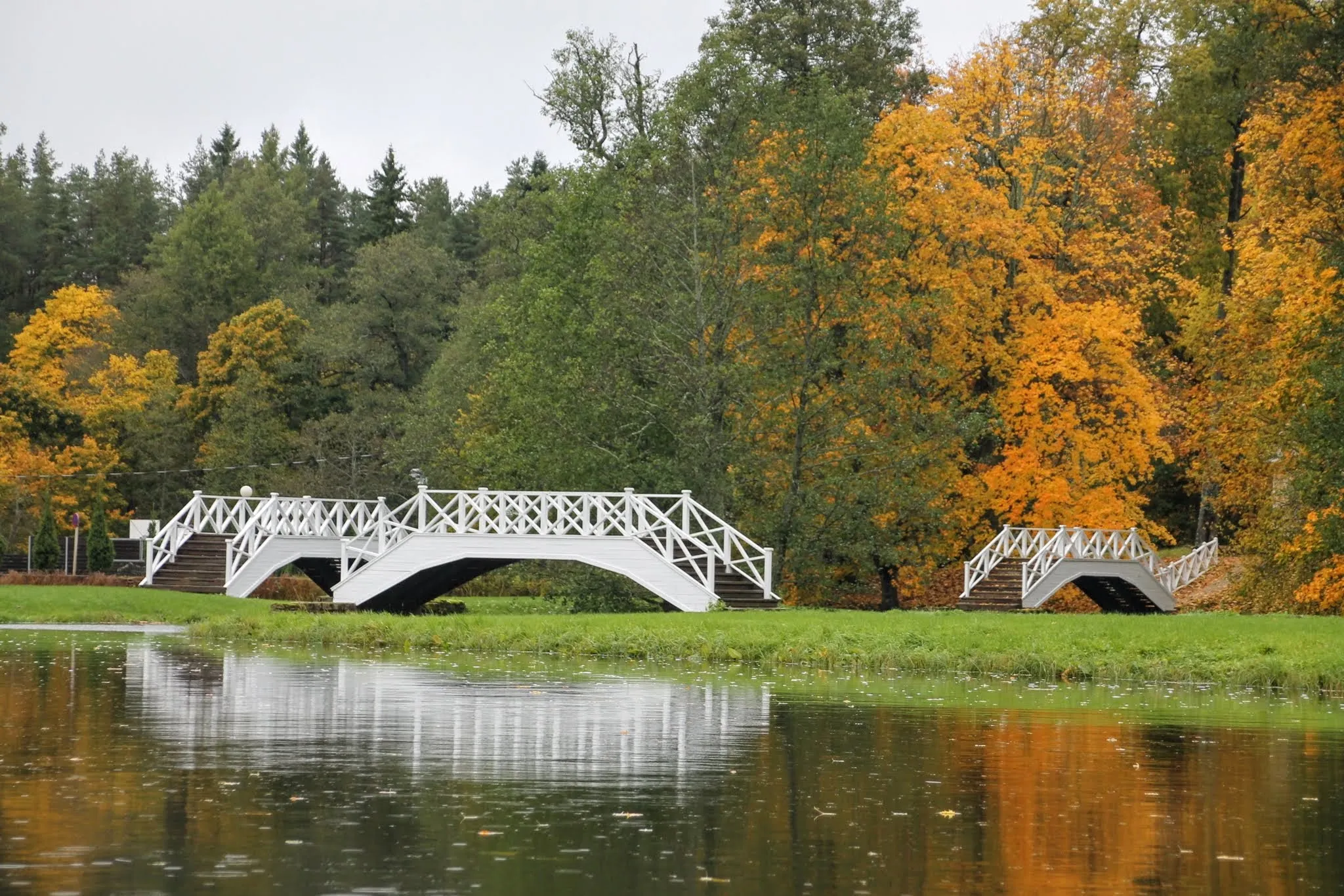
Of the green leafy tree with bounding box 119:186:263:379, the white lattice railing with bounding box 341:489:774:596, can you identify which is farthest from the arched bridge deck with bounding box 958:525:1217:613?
the green leafy tree with bounding box 119:186:263:379

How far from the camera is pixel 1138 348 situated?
47781mm

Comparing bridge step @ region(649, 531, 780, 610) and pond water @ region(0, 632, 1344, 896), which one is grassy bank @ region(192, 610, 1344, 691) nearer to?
bridge step @ region(649, 531, 780, 610)

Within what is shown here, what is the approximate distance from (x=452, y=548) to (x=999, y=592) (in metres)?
13.5

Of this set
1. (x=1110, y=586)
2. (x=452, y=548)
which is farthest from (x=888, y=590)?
(x=452, y=548)

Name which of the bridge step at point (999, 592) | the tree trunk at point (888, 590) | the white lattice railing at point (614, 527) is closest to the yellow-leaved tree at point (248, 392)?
the white lattice railing at point (614, 527)

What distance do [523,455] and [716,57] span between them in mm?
10429

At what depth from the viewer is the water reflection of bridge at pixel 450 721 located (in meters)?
13.6

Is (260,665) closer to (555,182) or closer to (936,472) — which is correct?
(936,472)

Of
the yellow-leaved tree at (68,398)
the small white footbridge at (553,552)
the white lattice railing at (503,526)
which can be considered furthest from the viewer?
the yellow-leaved tree at (68,398)

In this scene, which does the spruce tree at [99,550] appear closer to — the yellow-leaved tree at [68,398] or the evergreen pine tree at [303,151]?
the yellow-leaved tree at [68,398]

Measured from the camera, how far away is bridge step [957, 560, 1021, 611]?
42312 millimetres

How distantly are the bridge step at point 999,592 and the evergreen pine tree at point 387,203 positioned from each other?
47.2m

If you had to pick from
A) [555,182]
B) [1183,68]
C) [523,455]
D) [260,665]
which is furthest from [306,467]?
[260,665]

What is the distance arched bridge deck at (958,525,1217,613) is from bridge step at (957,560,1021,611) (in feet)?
0.05
